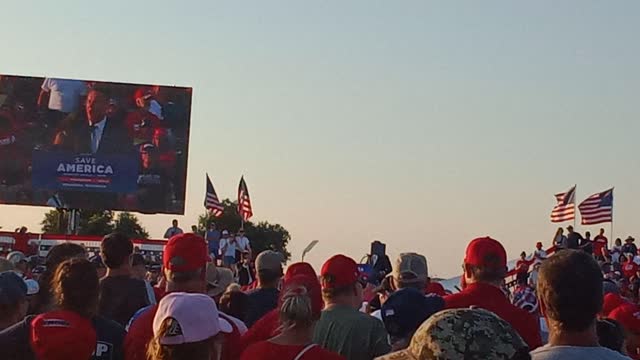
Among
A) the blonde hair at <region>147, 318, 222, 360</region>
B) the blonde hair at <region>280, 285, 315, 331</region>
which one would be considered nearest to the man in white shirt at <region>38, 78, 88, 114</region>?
the blonde hair at <region>280, 285, 315, 331</region>

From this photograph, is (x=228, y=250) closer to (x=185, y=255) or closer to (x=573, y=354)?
(x=185, y=255)

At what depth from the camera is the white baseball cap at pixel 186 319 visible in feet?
12.4

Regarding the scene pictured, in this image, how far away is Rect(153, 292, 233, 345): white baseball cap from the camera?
3787 millimetres

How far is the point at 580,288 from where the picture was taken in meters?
3.87

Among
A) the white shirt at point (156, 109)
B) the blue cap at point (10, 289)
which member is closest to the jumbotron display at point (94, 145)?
the white shirt at point (156, 109)

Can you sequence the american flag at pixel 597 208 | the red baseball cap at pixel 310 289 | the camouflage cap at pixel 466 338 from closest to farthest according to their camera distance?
the camouflage cap at pixel 466 338 < the red baseball cap at pixel 310 289 < the american flag at pixel 597 208

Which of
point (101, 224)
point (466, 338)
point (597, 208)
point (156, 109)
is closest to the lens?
point (466, 338)

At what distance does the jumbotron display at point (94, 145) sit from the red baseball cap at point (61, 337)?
96.9 ft

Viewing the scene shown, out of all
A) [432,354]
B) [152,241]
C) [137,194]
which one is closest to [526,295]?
[432,354]

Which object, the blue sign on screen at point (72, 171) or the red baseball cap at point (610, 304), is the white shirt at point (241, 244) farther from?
the red baseball cap at point (610, 304)

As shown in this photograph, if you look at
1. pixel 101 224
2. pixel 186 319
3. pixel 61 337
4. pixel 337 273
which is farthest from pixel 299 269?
pixel 101 224

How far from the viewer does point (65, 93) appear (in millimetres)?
34312

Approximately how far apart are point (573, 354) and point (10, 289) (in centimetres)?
332

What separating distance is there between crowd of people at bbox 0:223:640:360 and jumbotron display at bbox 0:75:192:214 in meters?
26.2
